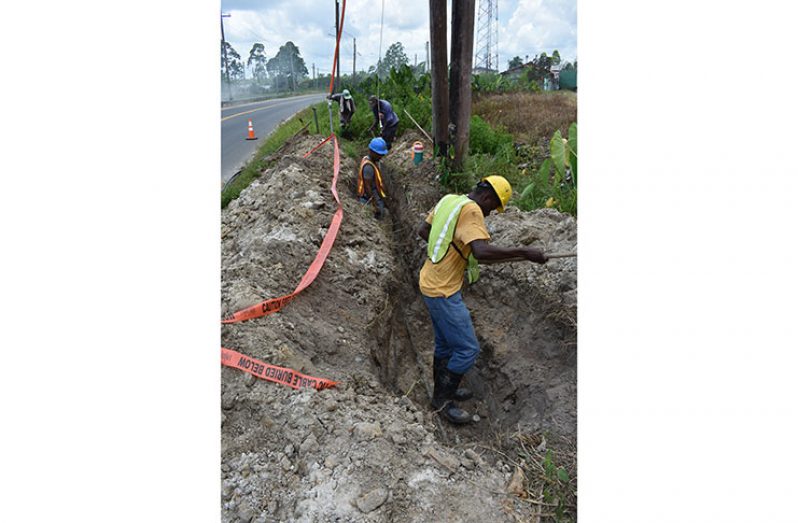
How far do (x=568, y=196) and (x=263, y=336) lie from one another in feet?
13.3

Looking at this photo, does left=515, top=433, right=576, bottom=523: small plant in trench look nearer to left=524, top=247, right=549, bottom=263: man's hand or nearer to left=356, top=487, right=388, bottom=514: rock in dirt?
left=356, top=487, right=388, bottom=514: rock in dirt

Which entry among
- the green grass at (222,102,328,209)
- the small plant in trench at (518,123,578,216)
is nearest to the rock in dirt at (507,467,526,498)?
the small plant in trench at (518,123,578,216)

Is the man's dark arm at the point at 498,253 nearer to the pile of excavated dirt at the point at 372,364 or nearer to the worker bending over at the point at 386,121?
the pile of excavated dirt at the point at 372,364

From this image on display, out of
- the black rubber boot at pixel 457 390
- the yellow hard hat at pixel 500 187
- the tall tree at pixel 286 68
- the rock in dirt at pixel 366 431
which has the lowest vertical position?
the black rubber boot at pixel 457 390

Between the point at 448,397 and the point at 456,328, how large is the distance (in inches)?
29.1

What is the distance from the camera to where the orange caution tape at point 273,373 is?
303 cm

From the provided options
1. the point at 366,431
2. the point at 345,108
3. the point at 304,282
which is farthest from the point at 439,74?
the point at 345,108

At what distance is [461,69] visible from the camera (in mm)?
5727

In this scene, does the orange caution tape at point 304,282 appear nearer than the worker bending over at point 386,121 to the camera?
Yes

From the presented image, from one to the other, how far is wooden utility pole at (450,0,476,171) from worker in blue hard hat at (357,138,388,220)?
1038 mm

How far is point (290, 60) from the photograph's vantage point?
38.2m

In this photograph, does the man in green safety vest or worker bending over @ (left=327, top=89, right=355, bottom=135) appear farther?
worker bending over @ (left=327, top=89, right=355, bottom=135)

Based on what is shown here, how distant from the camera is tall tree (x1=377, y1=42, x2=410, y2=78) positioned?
15267mm

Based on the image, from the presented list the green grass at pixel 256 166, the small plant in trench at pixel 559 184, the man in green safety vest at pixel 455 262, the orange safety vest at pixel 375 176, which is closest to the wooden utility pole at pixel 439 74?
the orange safety vest at pixel 375 176
